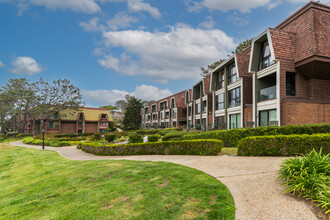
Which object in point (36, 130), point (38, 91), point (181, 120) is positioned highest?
point (38, 91)

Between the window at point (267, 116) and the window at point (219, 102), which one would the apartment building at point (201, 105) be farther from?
the window at point (267, 116)

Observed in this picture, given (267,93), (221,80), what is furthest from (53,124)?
(267,93)

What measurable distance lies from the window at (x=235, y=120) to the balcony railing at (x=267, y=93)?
4141mm

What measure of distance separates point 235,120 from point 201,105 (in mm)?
10354

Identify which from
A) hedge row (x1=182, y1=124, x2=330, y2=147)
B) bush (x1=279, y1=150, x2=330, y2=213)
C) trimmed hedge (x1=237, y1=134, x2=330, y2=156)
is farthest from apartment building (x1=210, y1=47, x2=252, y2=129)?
bush (x1=279, y1=150, x2=330, y2=213)

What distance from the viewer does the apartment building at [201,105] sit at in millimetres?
28898

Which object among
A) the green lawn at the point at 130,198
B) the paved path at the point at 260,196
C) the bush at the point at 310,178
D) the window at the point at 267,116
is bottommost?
the green lawn at the point at 130,198

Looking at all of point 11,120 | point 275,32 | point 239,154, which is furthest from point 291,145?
point 11,120

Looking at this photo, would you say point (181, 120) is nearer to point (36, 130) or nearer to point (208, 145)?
point (208, 145)

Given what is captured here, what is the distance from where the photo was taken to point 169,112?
48.7m

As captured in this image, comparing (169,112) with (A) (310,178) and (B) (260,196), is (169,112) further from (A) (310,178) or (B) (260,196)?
(A) (310,178)

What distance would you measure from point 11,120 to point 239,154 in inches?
2986

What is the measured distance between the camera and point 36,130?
52.0 m

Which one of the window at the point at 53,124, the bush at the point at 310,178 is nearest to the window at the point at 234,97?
the bush at the point at 310,178
